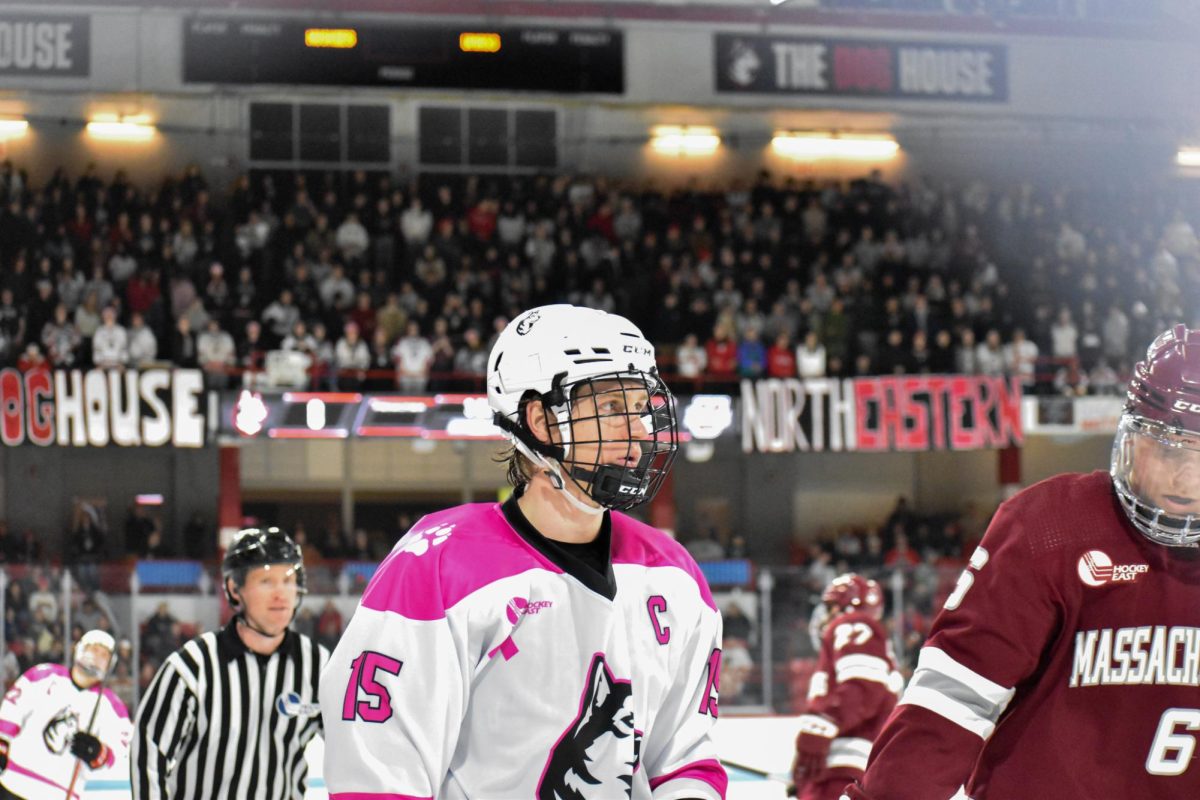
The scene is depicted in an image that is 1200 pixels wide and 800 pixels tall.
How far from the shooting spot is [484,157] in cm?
2261

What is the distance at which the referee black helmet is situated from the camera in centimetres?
442

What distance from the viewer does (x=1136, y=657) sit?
256 cm

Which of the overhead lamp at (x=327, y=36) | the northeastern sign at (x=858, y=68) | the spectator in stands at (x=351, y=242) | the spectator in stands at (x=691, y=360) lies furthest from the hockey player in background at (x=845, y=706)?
the northeastern sign at (x=858, y=68)

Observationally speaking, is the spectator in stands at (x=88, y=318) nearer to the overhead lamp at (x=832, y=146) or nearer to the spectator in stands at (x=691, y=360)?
the spectator in stands at (x=691, y=360)

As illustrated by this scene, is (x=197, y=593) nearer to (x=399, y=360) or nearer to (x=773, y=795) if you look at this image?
(x=399, y=360)

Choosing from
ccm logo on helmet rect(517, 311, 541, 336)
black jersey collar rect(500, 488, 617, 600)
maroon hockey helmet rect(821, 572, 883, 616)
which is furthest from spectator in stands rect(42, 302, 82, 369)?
black jersey collar rect(500, 488, 617, 600)

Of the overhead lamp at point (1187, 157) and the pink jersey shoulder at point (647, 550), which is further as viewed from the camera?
the overhead lamp at point (1187, 157)

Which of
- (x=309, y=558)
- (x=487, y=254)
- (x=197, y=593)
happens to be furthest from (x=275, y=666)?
(x=487, y=254)

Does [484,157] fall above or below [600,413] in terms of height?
above

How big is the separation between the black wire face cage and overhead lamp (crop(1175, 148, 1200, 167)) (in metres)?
22.3

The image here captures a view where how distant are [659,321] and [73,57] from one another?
867cm

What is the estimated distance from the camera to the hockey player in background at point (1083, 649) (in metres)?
2.53

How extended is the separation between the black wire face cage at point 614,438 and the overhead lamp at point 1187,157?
877 inches

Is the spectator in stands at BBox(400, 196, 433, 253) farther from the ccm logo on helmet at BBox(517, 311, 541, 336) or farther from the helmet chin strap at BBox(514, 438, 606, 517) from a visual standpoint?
the helmet chin strap at BBox(514, 438, 606, 517)
